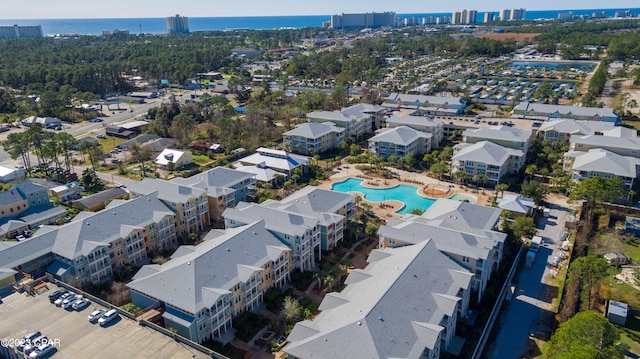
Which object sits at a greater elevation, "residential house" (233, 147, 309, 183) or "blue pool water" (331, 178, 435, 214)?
"residential house" (233, 147, 309, 183)

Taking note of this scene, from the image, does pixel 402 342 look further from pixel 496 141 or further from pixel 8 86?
pixel 8 86

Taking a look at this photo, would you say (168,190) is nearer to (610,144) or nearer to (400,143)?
(400,143)

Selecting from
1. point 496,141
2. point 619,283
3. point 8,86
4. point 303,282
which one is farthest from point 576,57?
point 8,86

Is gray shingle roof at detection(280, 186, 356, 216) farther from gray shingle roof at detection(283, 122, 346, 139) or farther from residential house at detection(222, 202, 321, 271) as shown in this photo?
gray shingle roof at detection(283, 122, 346, 139)

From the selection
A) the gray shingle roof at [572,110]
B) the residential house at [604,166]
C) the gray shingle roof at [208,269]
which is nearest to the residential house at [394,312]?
the gray shingle roof at [208,269]

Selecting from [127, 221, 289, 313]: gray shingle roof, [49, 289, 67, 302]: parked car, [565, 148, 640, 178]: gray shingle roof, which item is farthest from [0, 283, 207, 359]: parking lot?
[565, 148, 640, 178]: gray shingle roof

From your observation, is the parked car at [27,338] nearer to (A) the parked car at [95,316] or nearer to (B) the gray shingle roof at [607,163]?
(A) the parked car at [95,316]

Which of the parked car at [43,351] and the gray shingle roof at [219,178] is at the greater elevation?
the gray shingle roof at [219,178]
